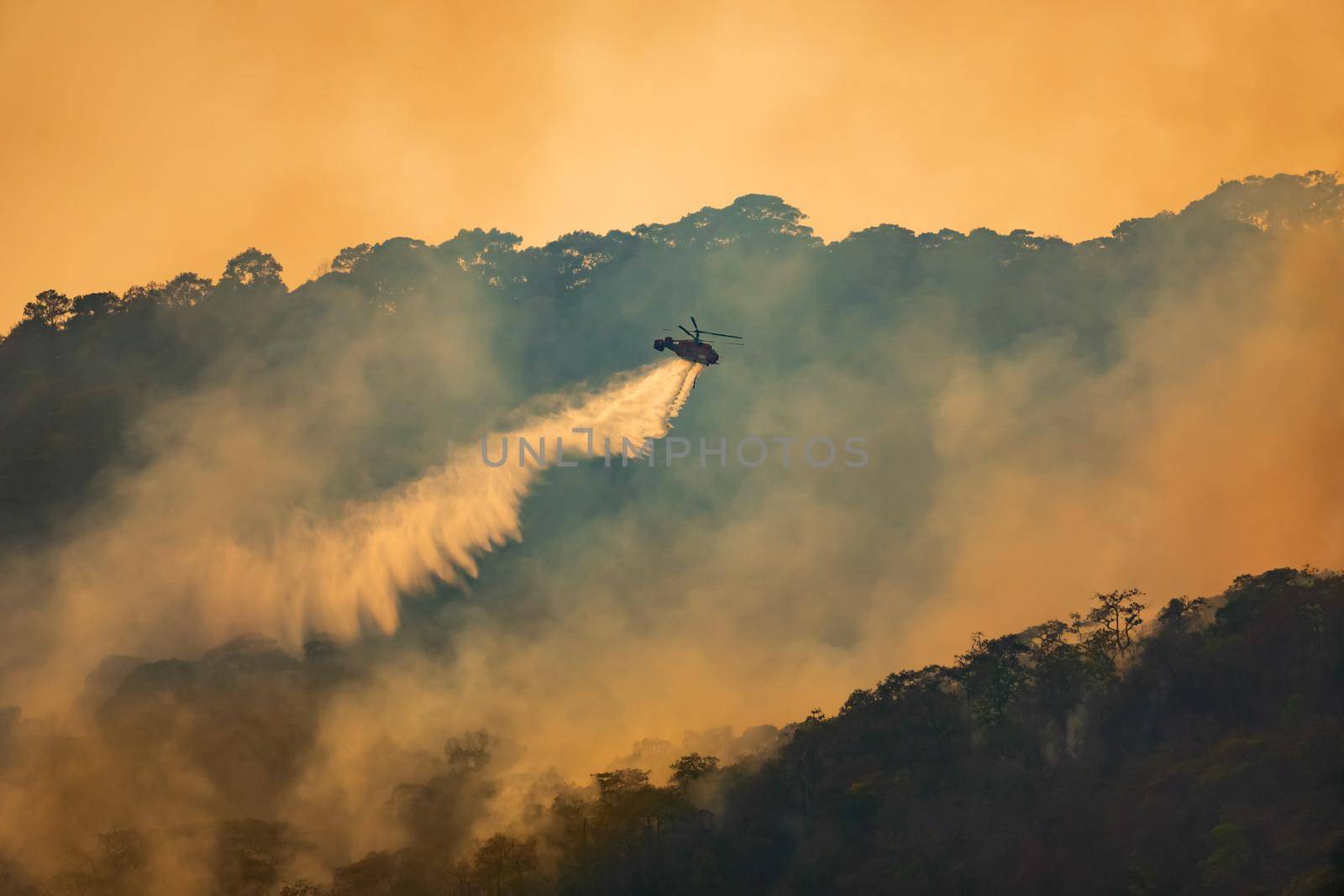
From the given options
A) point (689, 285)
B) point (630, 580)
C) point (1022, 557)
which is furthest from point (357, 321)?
point (1022, 557)

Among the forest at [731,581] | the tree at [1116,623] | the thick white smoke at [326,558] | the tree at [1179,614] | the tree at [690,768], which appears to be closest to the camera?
the forest at [731,581]

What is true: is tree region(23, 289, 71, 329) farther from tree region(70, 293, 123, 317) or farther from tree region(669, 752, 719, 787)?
tree region(669, 752, 719, 787)

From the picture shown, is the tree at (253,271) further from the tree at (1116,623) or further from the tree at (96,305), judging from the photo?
the tree at (1116,623)

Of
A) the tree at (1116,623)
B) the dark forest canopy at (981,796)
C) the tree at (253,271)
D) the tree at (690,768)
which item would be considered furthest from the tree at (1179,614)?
the tree at (253,271)

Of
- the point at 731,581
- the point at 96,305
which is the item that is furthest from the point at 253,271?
the point at 731,581

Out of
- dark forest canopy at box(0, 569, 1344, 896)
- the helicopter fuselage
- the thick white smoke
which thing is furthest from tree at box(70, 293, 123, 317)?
the helicopter fuselage

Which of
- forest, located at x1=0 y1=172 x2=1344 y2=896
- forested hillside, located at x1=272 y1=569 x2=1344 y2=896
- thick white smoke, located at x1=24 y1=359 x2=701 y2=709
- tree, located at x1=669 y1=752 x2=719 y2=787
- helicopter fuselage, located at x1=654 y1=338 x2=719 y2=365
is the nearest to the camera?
forested hillside, located at x1=272 y1=569 x2=1344 y2=896

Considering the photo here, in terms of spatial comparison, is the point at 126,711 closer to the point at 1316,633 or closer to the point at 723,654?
the point at 723,654

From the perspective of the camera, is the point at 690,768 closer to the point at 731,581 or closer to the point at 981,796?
the point at 981,796
